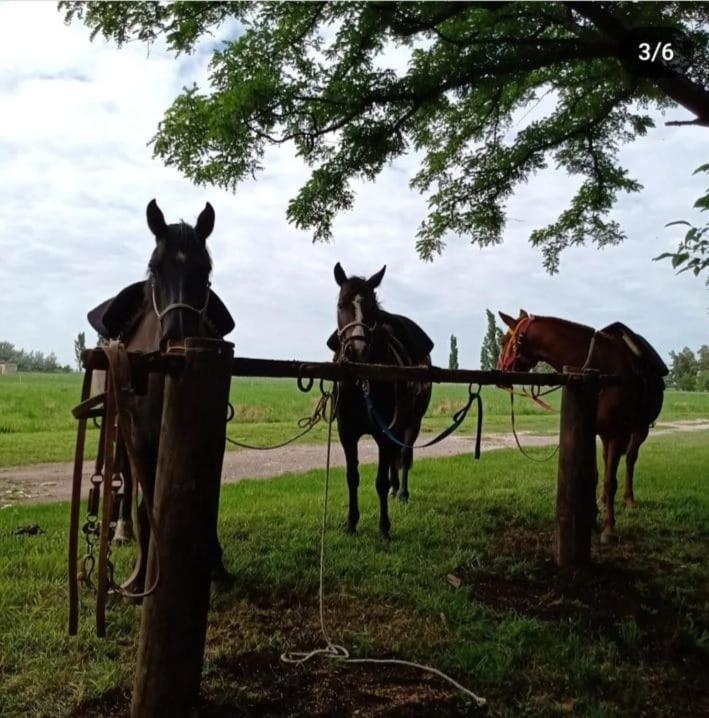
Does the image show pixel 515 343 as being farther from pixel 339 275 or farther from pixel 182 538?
pixel 182 538

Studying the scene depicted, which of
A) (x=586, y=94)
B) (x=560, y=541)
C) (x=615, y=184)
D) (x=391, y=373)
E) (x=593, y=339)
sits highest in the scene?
(x=586, y=94)

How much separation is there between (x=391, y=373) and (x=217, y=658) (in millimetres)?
1670

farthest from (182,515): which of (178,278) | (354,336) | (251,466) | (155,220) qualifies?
Result: (251,466)

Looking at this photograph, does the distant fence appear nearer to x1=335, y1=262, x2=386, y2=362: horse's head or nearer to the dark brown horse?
x1=335, y1=262, x2=386, y2=362: horse's head

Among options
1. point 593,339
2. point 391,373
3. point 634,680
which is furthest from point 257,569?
point 593,339

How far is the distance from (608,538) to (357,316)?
283 cm

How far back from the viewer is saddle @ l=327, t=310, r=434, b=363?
5.52m

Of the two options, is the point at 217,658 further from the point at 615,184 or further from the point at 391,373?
the point at 615,184

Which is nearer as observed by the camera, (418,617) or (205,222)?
(418,617)

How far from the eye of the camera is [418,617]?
3.40 meters

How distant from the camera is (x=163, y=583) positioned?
217 centimetres

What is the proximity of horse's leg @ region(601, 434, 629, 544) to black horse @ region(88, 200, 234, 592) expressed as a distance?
3.26m

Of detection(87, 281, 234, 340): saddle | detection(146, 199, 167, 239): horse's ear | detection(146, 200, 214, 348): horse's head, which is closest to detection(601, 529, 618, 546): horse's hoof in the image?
detection(87, 281, 234, 340): saddle

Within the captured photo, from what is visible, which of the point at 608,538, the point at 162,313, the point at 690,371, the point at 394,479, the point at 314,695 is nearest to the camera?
the point at 314,695
